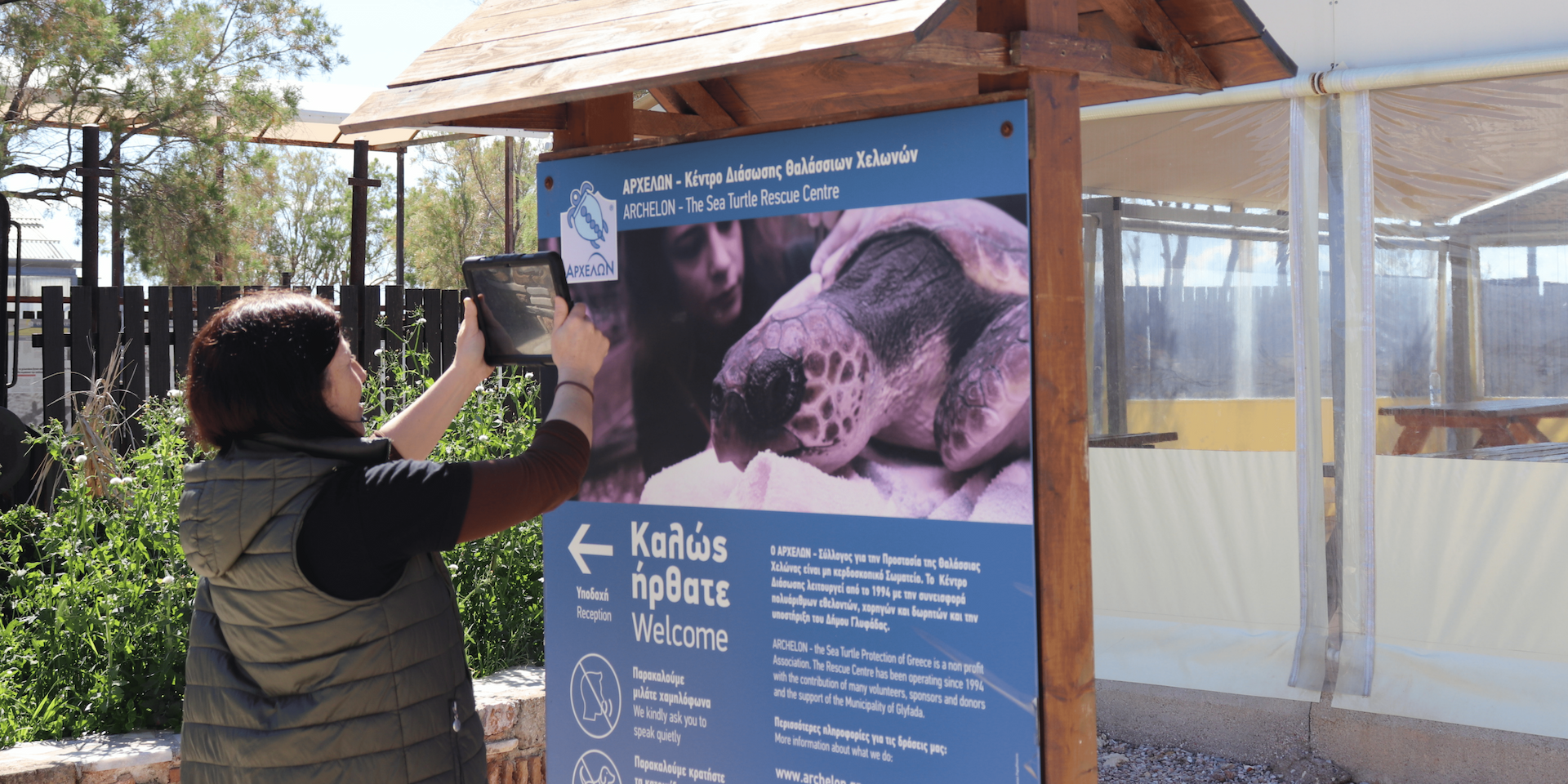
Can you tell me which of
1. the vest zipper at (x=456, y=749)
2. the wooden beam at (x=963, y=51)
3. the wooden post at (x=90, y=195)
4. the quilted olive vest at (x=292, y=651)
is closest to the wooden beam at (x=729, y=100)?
the wooden beam at (x=963, y=51)

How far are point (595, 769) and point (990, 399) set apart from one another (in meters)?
1.38

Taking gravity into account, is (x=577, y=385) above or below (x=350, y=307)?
below

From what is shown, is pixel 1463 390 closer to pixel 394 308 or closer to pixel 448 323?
pixel 448 323

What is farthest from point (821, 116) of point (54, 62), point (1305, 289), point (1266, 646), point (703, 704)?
point (54, 62)

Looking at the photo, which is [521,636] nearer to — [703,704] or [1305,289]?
[703,704]

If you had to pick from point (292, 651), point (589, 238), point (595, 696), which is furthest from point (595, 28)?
point (595, 696)

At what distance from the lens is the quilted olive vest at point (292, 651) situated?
2084mm

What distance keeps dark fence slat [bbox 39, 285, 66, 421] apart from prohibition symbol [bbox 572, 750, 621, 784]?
5.24 meters

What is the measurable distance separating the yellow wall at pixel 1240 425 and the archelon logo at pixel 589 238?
127 inches

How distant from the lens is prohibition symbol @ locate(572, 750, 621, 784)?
2980mm

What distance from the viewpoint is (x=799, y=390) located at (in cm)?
263

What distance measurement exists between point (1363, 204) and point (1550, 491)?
49.0 inches

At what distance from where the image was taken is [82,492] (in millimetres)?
4355

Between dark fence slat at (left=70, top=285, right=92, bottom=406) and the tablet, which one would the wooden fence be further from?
the tablet
